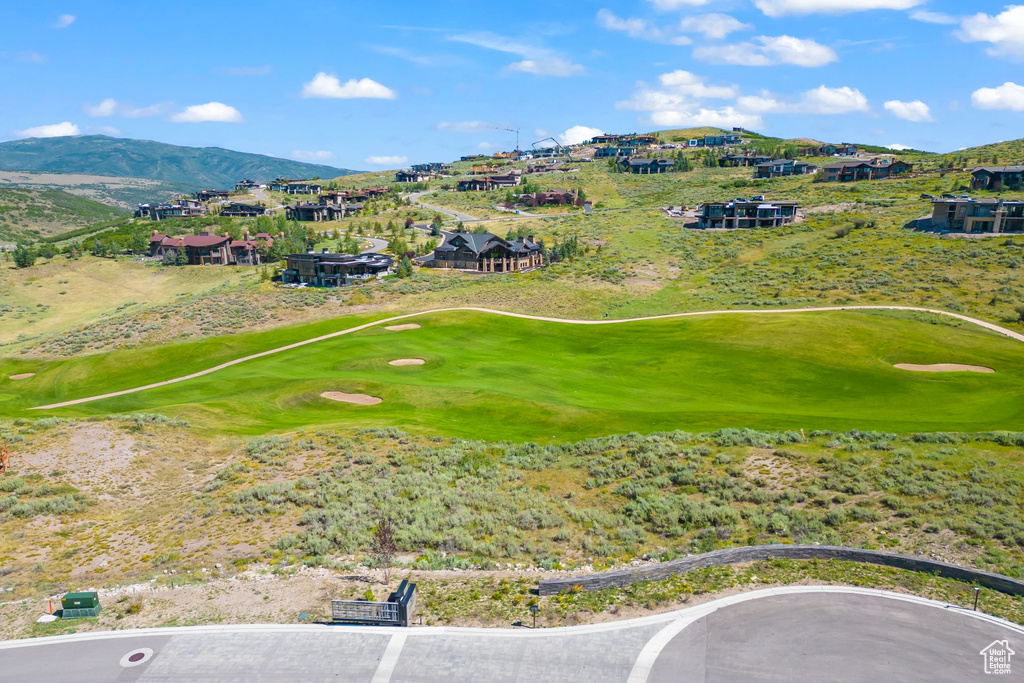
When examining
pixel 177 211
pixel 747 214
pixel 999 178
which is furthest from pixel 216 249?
pixel 999 178

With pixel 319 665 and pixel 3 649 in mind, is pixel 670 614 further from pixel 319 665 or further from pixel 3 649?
A: pixel 3 649

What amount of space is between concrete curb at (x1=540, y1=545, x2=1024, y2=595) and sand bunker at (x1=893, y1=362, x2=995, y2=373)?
119 feet

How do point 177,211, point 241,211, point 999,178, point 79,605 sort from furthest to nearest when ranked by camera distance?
point 177,211, point 241,211, point 999,178, point 79,605

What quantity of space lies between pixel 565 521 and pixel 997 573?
627 inches

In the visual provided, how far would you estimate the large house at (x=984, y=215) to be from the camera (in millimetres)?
94562

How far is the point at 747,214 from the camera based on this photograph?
122438 mm

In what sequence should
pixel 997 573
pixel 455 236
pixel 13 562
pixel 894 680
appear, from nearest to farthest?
pixel 894 680 < pixel 997 573 < pixel 13 562 < pixel 455 236

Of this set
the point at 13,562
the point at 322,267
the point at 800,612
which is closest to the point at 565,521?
the point at 800,612

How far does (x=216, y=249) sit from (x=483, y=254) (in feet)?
216

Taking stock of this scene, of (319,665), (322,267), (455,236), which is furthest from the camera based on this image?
(455,236)

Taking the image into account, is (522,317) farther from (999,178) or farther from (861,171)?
(861,171)

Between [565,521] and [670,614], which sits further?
[565,521]

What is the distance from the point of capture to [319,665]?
1797cm

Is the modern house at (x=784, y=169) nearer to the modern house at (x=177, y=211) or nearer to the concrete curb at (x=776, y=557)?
the modern house at (x=177, y=211)
